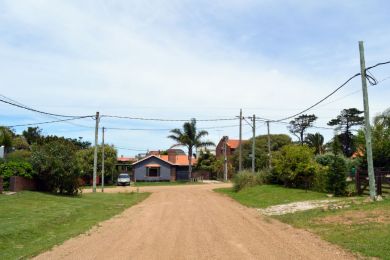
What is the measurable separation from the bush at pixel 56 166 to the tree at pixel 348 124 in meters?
62.9

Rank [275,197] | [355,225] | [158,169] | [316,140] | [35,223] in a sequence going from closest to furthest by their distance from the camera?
[355,225]
[35,223]
[275,197]
[158,169]
[316,140]

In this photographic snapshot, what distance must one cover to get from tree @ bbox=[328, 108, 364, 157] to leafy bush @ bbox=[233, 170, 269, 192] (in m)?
47.8

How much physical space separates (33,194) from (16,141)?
45854 millimetres

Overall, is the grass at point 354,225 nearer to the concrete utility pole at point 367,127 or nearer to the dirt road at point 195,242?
the dirt road at point 195,242

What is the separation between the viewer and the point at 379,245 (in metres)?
10.9

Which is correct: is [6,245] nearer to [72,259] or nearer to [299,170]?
→ [72,259]

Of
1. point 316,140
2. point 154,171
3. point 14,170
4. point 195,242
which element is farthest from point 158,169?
point 195,242

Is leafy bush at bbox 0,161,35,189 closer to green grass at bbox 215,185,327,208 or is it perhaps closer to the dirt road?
the dirt road

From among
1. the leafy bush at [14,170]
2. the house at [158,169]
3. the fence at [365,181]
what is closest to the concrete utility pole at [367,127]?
the fence at [365,181]

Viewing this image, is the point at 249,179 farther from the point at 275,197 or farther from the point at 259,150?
the point at 259,150

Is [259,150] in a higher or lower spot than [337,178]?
higher

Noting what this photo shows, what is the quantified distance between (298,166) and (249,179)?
821 centimetres

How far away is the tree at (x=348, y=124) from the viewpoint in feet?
276

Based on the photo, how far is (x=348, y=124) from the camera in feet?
280
